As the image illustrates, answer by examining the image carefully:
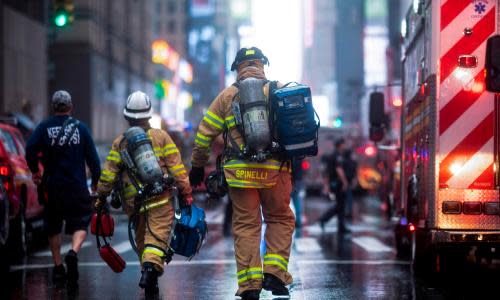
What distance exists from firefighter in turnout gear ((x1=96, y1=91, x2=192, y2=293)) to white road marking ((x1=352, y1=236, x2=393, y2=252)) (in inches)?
217

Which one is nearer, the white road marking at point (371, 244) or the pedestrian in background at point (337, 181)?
the white road marking at point (371, 244)

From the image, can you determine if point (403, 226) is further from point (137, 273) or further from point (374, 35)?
point (374, 35)

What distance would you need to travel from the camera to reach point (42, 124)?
31.9ft

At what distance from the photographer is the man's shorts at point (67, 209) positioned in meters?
9.48

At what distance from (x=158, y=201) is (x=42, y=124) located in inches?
76.6

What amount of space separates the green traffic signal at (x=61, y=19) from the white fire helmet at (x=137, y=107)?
1146cm

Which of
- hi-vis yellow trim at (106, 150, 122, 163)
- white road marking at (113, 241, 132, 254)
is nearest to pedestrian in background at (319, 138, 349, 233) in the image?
white road marking at (113, 241, 132, 254)

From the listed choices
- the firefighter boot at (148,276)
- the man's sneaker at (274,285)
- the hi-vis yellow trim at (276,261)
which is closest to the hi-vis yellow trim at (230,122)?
the hi-vis yellow trim at (276,261)

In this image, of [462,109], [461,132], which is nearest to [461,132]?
[461,132]

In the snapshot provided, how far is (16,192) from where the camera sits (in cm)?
1166

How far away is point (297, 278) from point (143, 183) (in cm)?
210

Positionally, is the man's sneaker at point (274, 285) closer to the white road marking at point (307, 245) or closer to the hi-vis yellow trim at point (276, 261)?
the hi-vis yellow trim at point (276, 261)

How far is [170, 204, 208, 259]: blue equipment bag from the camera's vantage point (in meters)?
8.35

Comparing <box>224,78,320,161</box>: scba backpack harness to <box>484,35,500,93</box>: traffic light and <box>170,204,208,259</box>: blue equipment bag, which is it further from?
<box>484,35,500,93</box>: traffic light
